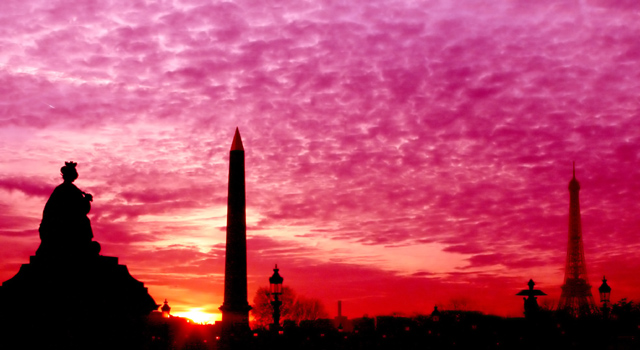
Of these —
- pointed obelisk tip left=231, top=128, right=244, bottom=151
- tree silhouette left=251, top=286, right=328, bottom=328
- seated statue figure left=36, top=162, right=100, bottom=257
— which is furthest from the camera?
tree silhouette left=251, top=286, right=328, bottom=328

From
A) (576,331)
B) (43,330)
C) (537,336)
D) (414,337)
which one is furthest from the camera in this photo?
(414,337)

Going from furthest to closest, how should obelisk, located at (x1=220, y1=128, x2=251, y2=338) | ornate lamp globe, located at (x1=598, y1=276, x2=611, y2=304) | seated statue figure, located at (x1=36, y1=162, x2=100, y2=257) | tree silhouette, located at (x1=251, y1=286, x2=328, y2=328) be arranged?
tree silhouette, located at (x1=251, y1=286, x2=328, y2=328)
obelisk, located at (x1=220, y1=128, x2=251, y2=338)
ornate lamp globe, located at (x1=598, y1=276, x2=611, y2=304)
seated statue figure, located at (x1=36, y1=162, x2=100, y2=257)

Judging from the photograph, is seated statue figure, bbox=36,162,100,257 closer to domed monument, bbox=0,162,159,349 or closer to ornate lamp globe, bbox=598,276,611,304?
domed monument, bbox=0,162,159,349

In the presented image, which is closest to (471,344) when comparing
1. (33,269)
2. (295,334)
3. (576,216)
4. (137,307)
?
(295,334)

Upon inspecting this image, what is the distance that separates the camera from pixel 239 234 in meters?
53.2

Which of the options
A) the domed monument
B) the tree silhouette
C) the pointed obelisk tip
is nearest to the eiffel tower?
the tree silhouette

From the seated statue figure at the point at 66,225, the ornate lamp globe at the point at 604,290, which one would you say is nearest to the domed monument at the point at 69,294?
the seated statue figure at the point at 66,225

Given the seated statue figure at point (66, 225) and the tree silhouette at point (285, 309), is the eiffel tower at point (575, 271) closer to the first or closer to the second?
the tree silhouette at point (285, 309)

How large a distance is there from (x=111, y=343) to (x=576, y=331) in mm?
28659

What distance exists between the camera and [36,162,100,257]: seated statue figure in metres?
24.6

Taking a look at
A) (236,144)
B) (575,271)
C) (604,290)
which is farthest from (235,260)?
(575,271)

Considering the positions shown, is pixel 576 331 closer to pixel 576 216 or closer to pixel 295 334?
pixel 295 334

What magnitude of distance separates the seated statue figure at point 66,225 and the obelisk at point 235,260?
2749cm

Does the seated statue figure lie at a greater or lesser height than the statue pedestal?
greater
